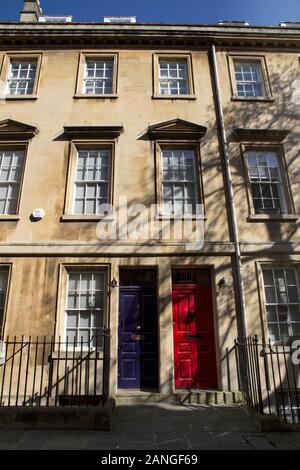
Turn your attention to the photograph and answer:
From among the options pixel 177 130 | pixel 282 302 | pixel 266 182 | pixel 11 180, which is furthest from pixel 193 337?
pixel 11 180

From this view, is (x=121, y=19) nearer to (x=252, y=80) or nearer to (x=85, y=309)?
(x=252, y=80)

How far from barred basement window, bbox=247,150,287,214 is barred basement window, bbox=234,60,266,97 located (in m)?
2.46

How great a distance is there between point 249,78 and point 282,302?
25.3ft

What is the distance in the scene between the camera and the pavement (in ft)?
16.1

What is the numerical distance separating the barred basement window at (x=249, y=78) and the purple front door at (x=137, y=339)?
7.53 metres

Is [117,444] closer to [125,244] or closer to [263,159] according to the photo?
[125,244]

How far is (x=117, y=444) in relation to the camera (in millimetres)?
4984

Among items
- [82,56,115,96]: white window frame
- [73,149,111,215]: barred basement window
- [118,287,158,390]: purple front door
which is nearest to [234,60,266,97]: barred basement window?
[82,56,115,96]: white window frame

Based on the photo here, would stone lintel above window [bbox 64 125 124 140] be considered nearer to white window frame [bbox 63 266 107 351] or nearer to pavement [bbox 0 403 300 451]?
white window frame [bbox 63 266 107 351]

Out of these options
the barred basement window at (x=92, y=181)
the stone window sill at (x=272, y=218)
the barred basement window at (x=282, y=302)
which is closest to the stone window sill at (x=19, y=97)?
the barred basement window at (x=92, y=181)

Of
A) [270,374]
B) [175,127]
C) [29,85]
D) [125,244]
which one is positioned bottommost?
[270,374]

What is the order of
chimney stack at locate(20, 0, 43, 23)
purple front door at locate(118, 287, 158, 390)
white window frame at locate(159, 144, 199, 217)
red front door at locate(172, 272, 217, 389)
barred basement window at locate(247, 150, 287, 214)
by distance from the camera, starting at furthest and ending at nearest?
chimney stack at locate(20, 0, 43, 23), barred basement window at locate(247, 150, 287, 214), white window frame at locate(159, 144, 199, 217), red front door at locate(172, 272, 217, 389), purple front door at locate(118, 287, 158, 390)
